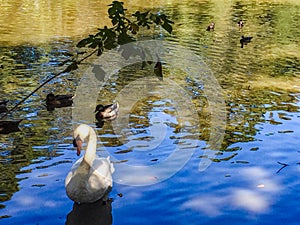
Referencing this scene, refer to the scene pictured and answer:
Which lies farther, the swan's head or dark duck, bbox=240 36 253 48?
dark duck, bbox=240 36 253 48

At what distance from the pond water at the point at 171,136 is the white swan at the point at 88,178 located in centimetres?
26

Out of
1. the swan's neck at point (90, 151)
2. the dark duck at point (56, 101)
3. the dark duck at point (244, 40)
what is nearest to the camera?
the swan's neck at point (90, 151)

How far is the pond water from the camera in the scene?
27.9 feet

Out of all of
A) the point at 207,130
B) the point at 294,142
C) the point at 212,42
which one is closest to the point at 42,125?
the point at 207,130

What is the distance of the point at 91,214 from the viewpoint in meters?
8.32

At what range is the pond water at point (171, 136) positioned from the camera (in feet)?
27.9

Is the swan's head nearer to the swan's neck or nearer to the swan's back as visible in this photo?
the swan's neck

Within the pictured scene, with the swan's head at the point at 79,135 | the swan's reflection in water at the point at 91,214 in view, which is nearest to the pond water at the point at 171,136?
the swan's reflection in water at the point at 91,214

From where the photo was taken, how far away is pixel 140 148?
1134 cm

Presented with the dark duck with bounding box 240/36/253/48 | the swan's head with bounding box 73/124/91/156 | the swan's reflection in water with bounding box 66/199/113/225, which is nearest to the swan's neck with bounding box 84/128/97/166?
the swan's head with bounding box 73/124/91/156

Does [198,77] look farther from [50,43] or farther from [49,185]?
[49,185]

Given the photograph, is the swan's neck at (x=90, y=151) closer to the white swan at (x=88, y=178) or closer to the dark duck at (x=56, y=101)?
the white swan at (x=88, y=178)

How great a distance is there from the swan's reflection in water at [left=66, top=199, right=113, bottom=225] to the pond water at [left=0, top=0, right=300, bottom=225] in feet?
0.06

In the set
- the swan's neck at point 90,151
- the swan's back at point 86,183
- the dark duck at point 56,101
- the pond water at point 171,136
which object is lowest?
the pond water at point 171,136
